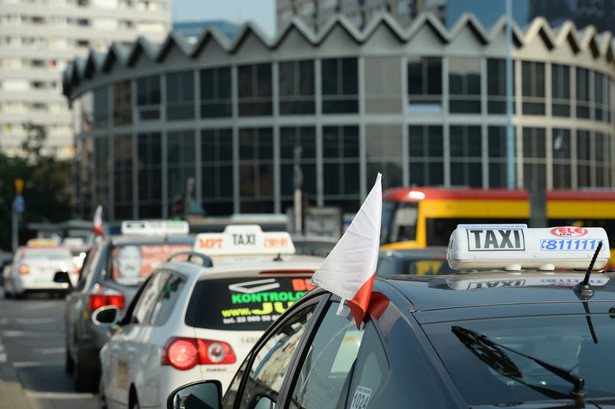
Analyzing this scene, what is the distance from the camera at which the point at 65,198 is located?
94812 mm

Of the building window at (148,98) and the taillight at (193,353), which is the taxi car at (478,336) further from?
the building window at (148,98)

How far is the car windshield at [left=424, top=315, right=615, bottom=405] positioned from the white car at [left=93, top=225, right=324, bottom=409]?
372 centimetres

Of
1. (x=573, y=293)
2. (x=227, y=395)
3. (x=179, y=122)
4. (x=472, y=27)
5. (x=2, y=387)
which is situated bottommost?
(x=2, y=387)

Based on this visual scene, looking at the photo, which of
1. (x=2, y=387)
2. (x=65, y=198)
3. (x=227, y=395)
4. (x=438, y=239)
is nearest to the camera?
(x=227, y=395)

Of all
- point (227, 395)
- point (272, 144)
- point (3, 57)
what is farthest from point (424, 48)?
point (3, 57)

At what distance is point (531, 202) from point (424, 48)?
82.7 feet

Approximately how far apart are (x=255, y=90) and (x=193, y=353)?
4946 cm

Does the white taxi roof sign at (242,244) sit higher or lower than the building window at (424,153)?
lower

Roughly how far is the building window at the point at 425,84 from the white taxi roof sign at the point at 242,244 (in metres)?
46.3

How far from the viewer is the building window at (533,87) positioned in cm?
5441

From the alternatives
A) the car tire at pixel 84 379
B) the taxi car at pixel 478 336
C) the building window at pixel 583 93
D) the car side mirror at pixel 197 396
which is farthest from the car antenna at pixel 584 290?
the building window at pixel 583 93

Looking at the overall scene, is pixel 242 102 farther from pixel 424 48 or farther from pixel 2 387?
pixel 2 387

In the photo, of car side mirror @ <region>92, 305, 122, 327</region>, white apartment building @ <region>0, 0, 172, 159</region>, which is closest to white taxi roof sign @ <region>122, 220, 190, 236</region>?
car side mirror @ <region>92, 305, 122, 327</region>

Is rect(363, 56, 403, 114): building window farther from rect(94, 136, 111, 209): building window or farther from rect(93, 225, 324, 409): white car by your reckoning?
rect(93, 225, 324, 409): white car
